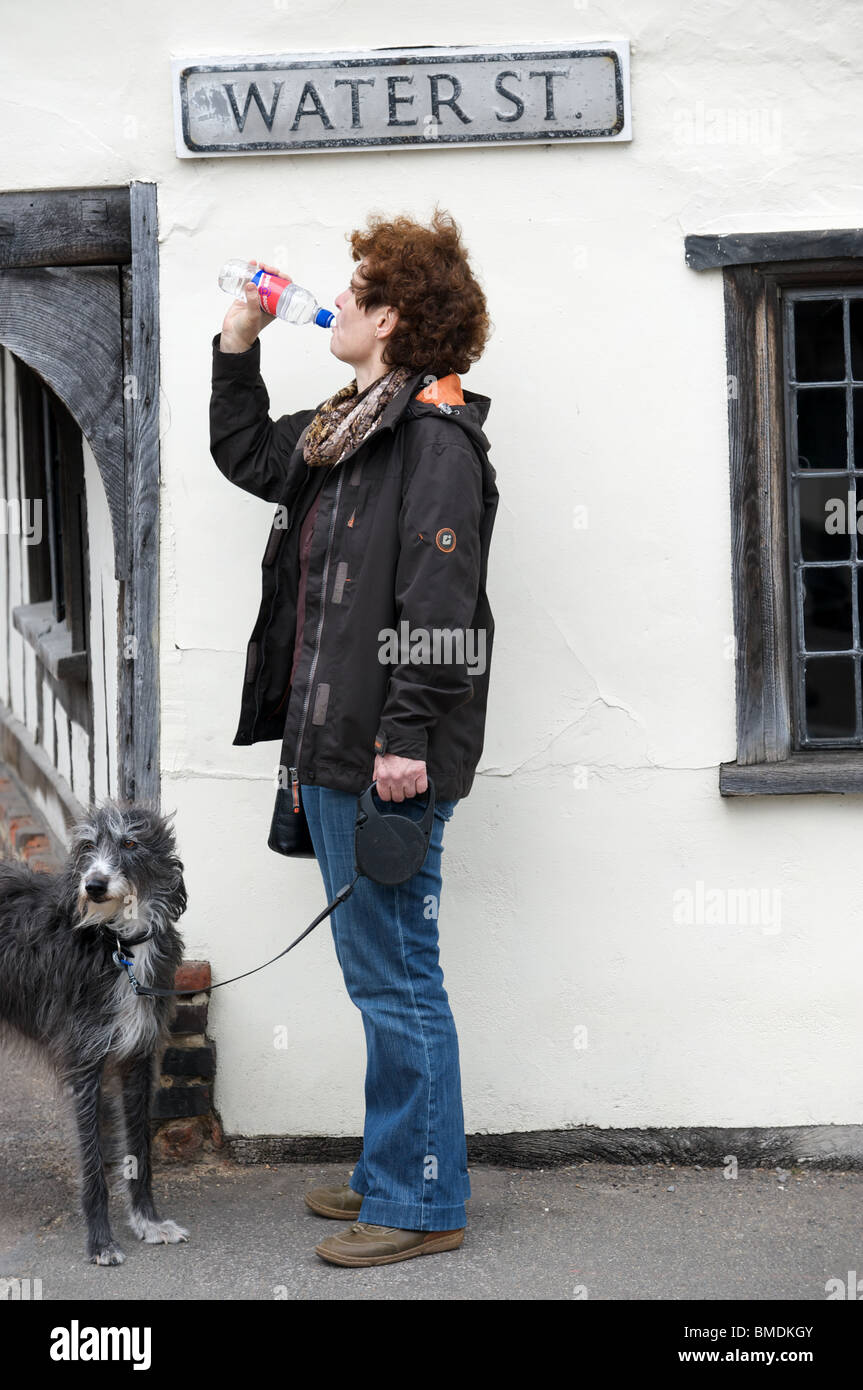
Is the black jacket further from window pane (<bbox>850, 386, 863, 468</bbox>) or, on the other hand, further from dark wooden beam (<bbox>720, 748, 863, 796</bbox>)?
window pane (<bbox>850, 386, 863, 468</bbox>)

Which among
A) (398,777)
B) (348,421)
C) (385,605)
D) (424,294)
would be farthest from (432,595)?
(424,294)

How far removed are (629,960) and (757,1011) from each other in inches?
16.2

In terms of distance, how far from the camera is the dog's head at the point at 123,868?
12.0 feet

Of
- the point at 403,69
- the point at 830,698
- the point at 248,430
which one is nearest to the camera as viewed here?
the point at 248,430

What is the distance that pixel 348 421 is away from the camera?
12.4 feet

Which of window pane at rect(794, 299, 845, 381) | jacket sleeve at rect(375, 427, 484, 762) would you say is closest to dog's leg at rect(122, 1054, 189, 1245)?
jacket sleeve at rect(375, 427, 484, 762)

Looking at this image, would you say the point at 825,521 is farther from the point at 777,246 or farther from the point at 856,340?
the point at 777,246

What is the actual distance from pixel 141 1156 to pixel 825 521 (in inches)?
107

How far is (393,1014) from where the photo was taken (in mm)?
3812

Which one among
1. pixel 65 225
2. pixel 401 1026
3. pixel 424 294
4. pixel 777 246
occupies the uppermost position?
pixel 65 225

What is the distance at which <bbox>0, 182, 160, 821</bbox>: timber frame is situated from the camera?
4.42 m

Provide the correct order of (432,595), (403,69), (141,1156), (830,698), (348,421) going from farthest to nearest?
(830,698)
(403,69)
(141,1156)
(348,421)
(432,595)

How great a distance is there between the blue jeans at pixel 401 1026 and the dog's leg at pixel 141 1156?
551 millimetres

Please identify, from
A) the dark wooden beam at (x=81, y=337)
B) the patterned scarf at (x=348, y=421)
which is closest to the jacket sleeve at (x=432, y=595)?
the patterned scarf at (x=348, y=421)
